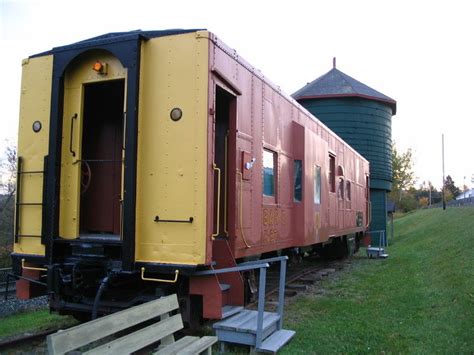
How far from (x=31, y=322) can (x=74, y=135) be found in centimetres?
457

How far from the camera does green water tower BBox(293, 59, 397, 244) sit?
22234mm

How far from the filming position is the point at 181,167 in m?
4.94

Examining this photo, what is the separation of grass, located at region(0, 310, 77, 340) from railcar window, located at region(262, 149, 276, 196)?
329cm

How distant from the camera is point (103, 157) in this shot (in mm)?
6367

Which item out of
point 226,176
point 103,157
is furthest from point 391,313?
point 103,157

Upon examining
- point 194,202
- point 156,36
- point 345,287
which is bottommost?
point 345,287

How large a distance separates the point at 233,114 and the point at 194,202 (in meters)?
1.41

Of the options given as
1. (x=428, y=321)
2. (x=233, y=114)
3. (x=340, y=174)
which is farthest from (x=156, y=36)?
(x=340, y=174)

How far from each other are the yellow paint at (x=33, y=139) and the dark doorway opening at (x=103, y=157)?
594 mm

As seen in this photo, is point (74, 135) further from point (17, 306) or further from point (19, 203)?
point (17, 306)

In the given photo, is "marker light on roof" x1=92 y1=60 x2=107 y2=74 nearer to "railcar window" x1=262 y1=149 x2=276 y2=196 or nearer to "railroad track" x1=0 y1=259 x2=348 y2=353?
"railcar window" x1=262 y1=149 x2=276 y2=196

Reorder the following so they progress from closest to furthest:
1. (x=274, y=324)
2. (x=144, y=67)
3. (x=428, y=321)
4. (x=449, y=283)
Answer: (x=144, y=67) → (x=274, y=324) → (x=428, y=321) → (x=449, y=283)

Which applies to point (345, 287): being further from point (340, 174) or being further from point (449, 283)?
point (340, 174)

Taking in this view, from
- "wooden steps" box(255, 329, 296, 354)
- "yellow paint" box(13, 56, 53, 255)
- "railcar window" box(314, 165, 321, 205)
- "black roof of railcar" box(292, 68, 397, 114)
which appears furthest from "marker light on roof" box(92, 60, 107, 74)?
"black roof of railcar" box(292, 68, 397, 114)
